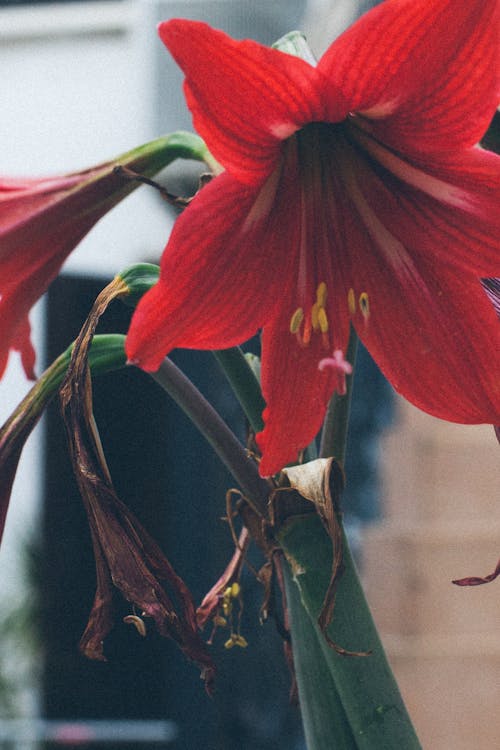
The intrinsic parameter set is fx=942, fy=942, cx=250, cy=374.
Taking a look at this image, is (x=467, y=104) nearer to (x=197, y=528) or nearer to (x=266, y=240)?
(x=266, y=240)

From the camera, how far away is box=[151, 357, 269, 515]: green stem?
398 mm

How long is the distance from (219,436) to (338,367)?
72 millimetres

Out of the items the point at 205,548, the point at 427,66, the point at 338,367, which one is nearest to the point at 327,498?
the point at 338,367

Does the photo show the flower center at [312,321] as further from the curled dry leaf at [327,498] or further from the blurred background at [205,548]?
the blurred background at [205,548]

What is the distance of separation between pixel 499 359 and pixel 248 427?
13 centimetres

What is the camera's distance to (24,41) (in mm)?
3244

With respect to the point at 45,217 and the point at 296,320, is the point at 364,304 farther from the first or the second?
the point at 45,217

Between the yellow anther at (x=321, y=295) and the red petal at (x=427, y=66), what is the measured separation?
0.24 feet

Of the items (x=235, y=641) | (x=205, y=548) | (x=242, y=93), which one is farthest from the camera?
(x=205, y=548)

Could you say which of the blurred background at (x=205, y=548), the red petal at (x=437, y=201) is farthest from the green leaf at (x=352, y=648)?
the blurred background at (x=205, y=548)

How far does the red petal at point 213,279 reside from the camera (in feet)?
1.12

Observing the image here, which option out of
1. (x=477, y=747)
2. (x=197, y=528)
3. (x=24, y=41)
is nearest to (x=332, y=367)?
(x=197, y=528)

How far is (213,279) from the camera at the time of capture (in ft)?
1.21

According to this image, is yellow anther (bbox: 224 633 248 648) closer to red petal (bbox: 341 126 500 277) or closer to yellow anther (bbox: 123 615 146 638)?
yellow anther (bbox: 123 615 146 638)
